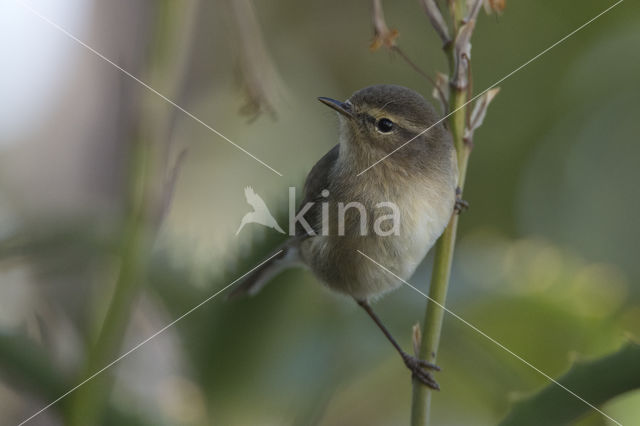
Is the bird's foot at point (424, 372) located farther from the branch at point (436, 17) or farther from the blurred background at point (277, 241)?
the branch at point (436, 17)

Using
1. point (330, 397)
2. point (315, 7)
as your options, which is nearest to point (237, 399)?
point (330, 397)

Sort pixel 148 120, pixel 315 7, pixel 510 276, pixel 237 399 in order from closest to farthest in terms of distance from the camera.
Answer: pixel 148 120, pixel 237 399, pixel 510 276, pixel 315 7

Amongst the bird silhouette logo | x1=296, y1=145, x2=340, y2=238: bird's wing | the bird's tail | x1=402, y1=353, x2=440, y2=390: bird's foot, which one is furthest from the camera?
x1=296, y1=145, x2=340, y2=238: bird's wing

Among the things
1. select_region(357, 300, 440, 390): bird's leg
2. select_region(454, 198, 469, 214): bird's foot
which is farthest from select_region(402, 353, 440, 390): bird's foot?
select_region(454, 198, 469, 214): bird's foot

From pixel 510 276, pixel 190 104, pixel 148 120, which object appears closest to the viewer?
pixel 148 120

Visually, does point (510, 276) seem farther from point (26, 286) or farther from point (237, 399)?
point (26, 286)

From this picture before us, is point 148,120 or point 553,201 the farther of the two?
point 553,201

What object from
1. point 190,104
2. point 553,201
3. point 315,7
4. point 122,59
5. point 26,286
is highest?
point 315,7

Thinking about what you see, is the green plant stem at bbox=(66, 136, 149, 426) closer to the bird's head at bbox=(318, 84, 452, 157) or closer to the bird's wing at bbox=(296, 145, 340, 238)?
the bird's head at bbox=(318, 84, 452, 157)
